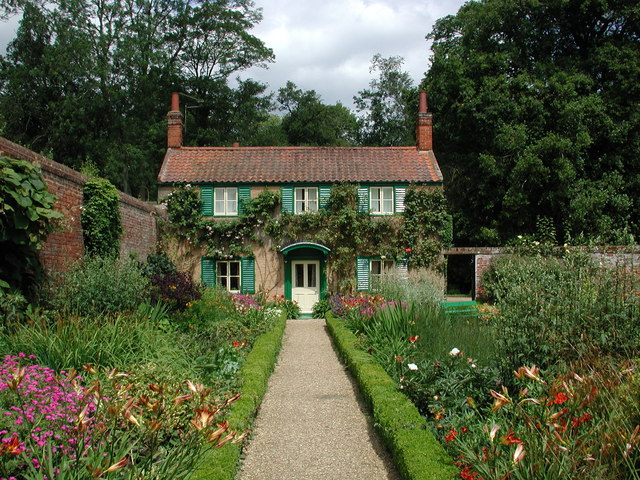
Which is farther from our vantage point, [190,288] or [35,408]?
[190,288]

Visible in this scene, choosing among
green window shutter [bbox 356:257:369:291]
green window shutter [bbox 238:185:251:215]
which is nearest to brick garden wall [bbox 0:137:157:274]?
green window shutter [bbox 238:185:251:215]

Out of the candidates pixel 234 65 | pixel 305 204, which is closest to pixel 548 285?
pixel 305 204

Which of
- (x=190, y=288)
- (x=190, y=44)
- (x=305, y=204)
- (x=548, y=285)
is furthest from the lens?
(x=190, y=44)

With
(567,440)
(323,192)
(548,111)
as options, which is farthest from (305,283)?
(567,440)

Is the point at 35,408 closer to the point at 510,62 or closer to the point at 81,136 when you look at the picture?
the point at 510,62

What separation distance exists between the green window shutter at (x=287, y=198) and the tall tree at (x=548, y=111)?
7718 mm

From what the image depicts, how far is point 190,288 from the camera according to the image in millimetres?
10242

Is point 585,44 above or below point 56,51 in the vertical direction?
below

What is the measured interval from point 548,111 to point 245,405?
18.3 m

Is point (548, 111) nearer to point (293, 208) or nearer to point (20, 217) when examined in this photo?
point (293, 208)

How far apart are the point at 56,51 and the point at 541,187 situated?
23.1 meters

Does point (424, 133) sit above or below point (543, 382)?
above

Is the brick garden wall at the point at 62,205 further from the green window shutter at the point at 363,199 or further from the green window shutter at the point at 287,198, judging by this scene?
the green window shutter at the point at 363,199

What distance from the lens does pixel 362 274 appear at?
17.4 metres
